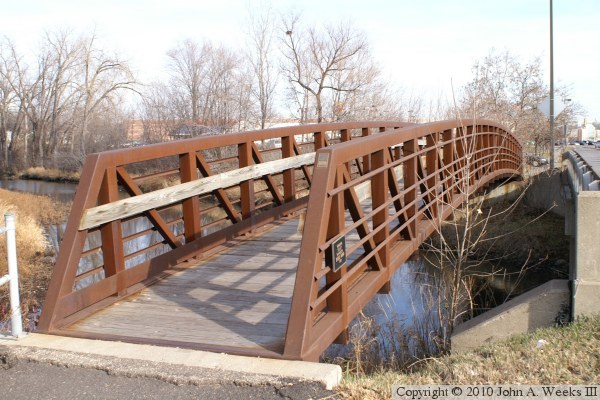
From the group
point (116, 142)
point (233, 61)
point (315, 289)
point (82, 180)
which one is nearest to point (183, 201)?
point (82, 180)

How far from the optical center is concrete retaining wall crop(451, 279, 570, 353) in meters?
6.33

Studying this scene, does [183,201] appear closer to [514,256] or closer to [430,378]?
[430,378]

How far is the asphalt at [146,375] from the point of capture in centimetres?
335

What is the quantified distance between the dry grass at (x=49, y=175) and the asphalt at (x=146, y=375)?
39962 mm

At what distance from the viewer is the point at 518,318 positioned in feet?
22.0

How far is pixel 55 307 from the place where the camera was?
4.37 metres

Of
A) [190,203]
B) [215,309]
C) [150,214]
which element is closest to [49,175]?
[190,203]

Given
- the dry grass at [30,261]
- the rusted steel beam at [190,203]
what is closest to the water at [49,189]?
the dry grass at [30,261]

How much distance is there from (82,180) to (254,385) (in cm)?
226

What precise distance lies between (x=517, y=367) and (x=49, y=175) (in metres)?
44.0

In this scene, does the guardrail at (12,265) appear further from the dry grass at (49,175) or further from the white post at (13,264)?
the dry grass at (49,175)

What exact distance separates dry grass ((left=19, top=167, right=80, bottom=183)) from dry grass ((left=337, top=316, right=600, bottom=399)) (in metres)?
39.9

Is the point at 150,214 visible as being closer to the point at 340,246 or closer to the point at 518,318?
the point at 340,246

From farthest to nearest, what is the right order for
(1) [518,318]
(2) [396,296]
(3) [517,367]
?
(2) [396,296]
(1) [518,318]
(3) [517,367]
